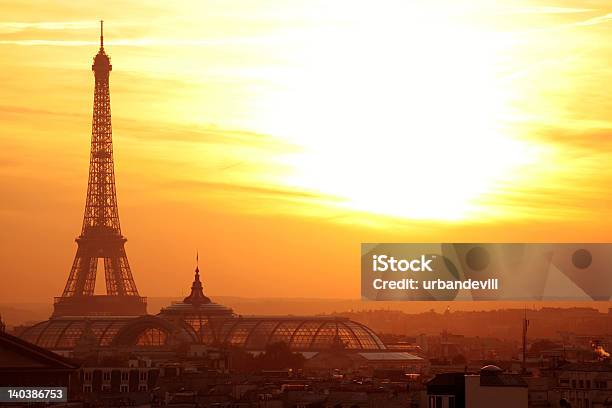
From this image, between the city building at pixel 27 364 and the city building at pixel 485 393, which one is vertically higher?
the city building at pixel 27 364

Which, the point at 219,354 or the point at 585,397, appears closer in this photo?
the point at 585,397

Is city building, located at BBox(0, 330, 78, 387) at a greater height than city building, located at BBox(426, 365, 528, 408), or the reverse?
city building, located at BBox(0, 330, 78, 387)

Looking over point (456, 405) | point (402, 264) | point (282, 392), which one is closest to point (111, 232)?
point (282, 392)

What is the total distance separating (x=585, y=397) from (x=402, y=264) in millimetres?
17452

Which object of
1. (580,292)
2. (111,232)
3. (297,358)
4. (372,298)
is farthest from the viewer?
(111,232)

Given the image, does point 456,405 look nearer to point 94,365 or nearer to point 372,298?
point 372,298

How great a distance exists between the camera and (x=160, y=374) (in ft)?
456

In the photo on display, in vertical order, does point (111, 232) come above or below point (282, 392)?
above

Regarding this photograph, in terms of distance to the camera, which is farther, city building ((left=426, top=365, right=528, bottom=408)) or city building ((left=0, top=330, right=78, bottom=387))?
city building ((left=0, top=330, right=78, bottom=387))

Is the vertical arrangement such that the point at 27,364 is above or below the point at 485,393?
above

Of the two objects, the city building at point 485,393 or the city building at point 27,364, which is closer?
the city building at point 485,393

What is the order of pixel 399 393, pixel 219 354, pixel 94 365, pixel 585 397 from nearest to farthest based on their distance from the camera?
pixel 585 397 < pixel 399 393 < pixel 94 365 < pixel 219 354

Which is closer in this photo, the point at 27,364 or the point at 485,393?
the point at 485,393

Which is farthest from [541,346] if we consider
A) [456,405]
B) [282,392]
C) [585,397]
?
[456,405]
